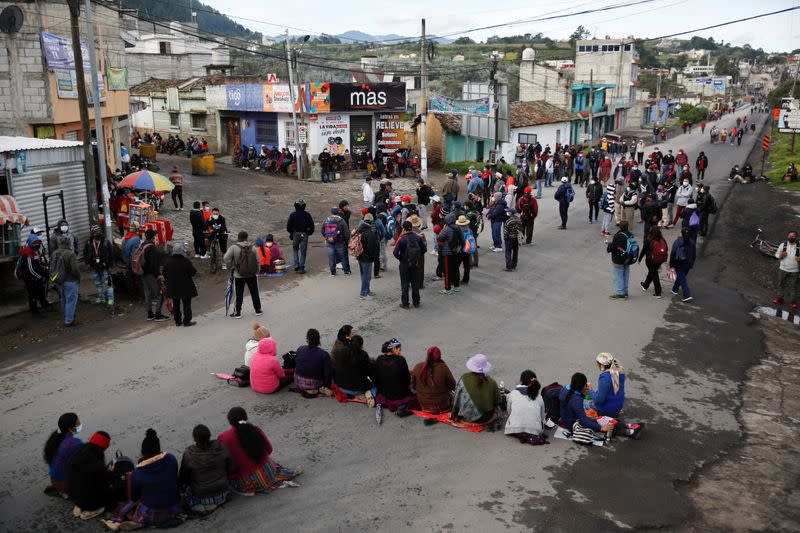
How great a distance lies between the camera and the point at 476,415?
27.7ft

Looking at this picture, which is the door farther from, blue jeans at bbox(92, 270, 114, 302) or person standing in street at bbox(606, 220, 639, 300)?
person standing in street at bbox(606, 220, 639, 300)

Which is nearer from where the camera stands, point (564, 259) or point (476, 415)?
point (476, 415)

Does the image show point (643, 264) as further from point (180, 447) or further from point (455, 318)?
point (180, 447)

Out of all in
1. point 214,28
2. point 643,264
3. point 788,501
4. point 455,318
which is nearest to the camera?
point 788,501

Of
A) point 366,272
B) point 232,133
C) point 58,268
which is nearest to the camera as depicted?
point 58,268

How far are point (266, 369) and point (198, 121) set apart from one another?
33.3m

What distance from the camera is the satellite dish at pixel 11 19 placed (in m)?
19.7

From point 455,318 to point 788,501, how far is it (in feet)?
21.7

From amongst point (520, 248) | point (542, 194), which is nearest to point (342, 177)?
point (542, 194)

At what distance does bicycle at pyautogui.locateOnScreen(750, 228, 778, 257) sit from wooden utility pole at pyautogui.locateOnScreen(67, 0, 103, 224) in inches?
677

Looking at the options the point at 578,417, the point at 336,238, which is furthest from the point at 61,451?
the point at 336,238

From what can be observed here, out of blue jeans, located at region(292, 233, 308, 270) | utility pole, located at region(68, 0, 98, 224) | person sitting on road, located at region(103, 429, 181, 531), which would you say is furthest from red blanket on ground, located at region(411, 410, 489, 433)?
utility pole, located at region(68, 0, 98, 224)

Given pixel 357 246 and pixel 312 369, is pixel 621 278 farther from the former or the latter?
pixel 312 369

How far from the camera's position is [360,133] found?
1337 inches
